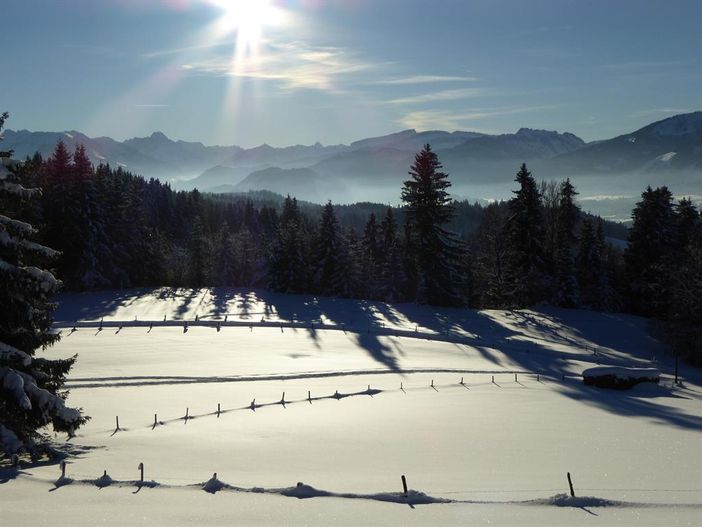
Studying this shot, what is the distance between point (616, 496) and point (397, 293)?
51.7m

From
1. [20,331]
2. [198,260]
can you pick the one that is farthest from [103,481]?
[198,260]

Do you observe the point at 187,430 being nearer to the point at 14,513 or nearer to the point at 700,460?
the point at 14,513

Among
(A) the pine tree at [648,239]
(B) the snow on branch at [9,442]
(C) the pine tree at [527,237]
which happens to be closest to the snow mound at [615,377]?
(C) the pine tree at [527,237]

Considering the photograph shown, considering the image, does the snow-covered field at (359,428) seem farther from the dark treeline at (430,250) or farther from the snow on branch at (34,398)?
the dark treeline at (430,250)

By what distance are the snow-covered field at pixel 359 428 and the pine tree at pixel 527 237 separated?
35.8ft

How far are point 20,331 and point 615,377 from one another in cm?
2648

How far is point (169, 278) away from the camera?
7419cm

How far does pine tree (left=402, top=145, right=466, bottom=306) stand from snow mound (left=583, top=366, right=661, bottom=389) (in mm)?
25100

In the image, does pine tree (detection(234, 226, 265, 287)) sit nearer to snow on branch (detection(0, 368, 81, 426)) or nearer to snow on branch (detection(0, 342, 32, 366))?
snow on branch (detection(0, 368, 81, 426))

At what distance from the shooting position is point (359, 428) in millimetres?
17891

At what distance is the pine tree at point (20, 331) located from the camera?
42.6 feet

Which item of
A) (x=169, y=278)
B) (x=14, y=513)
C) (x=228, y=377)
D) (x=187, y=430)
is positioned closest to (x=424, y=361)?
(x=228, y=377)

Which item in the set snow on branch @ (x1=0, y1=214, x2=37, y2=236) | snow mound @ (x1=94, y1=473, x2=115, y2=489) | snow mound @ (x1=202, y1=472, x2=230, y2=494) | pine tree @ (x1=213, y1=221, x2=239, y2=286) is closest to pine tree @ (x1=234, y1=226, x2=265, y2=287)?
pine tree @ (x1=213, y1=221, x2=239, y2=286)

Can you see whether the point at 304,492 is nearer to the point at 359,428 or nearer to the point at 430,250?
the point at 359,428
